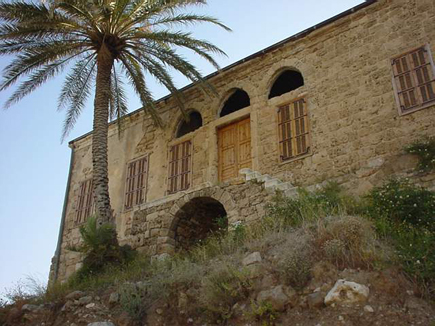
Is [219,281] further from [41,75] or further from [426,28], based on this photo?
[41,75]

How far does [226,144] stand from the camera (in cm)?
1334

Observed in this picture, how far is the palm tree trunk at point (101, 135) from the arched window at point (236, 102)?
3565mm

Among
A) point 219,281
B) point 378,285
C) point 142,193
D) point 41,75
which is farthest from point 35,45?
point 378,285

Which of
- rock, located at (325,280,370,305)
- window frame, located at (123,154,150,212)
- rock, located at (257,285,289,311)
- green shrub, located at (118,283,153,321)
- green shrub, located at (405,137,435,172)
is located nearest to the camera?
rock, located at (325,280,370,305)

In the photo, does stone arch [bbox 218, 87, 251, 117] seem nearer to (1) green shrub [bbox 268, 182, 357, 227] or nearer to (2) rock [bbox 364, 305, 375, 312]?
(1) green shrub [bbox 268, 182, 357, 227]

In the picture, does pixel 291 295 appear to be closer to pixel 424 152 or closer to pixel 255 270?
pixel 255 270

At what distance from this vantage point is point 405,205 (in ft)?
25.9

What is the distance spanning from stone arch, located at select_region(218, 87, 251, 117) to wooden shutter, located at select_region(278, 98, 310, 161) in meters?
2.06

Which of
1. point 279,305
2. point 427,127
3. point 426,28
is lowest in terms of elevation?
point 279,305

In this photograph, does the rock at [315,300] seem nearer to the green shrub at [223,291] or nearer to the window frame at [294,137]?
the green shrub at [223,291]

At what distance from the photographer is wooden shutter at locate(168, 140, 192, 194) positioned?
13594 mm

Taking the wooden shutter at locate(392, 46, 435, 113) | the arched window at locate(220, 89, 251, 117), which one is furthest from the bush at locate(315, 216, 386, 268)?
the arched window at locate(220, 89, 251, 117)

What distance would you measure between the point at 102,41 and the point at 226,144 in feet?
14.4

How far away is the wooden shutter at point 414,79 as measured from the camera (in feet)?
32.5
